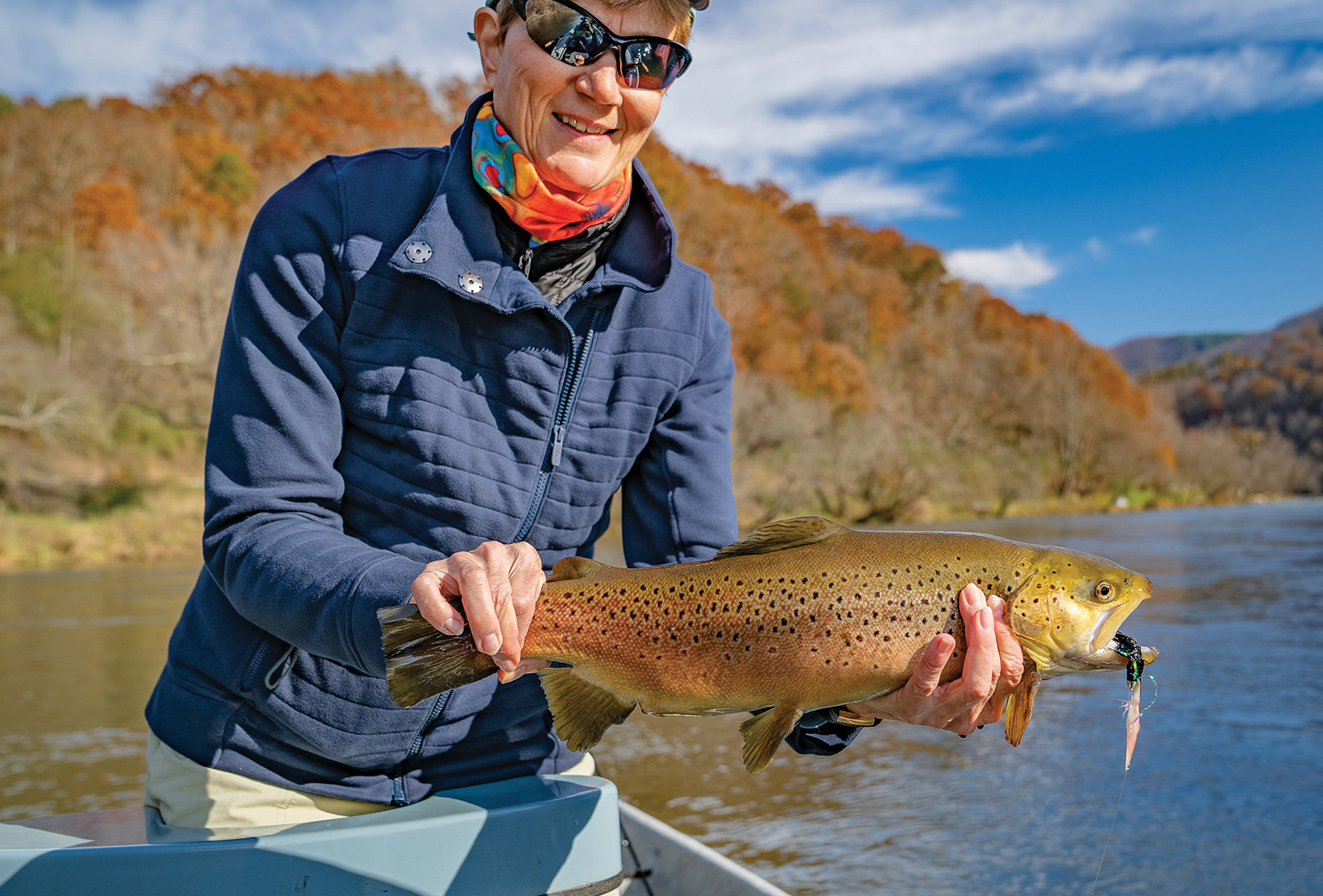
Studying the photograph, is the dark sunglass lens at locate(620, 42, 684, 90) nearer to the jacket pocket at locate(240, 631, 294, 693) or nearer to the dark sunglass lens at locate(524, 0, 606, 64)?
the dark sunglass lens at locate(524, 0, 606, 64)

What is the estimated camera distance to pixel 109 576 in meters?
22.0

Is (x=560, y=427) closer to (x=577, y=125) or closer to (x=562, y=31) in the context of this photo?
(x=577, y=125)

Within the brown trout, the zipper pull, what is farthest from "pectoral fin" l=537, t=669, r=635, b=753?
the zipper pull

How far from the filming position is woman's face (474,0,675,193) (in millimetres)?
2215

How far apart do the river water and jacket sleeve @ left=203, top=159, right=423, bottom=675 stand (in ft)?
14.5

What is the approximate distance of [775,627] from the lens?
2.01m

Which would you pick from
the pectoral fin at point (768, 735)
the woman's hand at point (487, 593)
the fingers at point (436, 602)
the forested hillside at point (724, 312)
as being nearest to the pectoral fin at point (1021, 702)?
the pectoral fin at point (768, 735)

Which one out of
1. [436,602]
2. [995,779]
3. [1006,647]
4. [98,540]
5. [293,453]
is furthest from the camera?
[98,540]

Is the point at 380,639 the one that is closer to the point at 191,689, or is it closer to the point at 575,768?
the point at 191,689

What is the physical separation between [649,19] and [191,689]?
6.20ft

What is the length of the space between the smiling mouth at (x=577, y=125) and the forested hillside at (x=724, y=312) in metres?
28.9

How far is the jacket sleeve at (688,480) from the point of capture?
253 centimetres

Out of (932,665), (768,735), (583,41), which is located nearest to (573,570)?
(768,735)

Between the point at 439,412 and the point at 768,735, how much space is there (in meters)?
1.02
